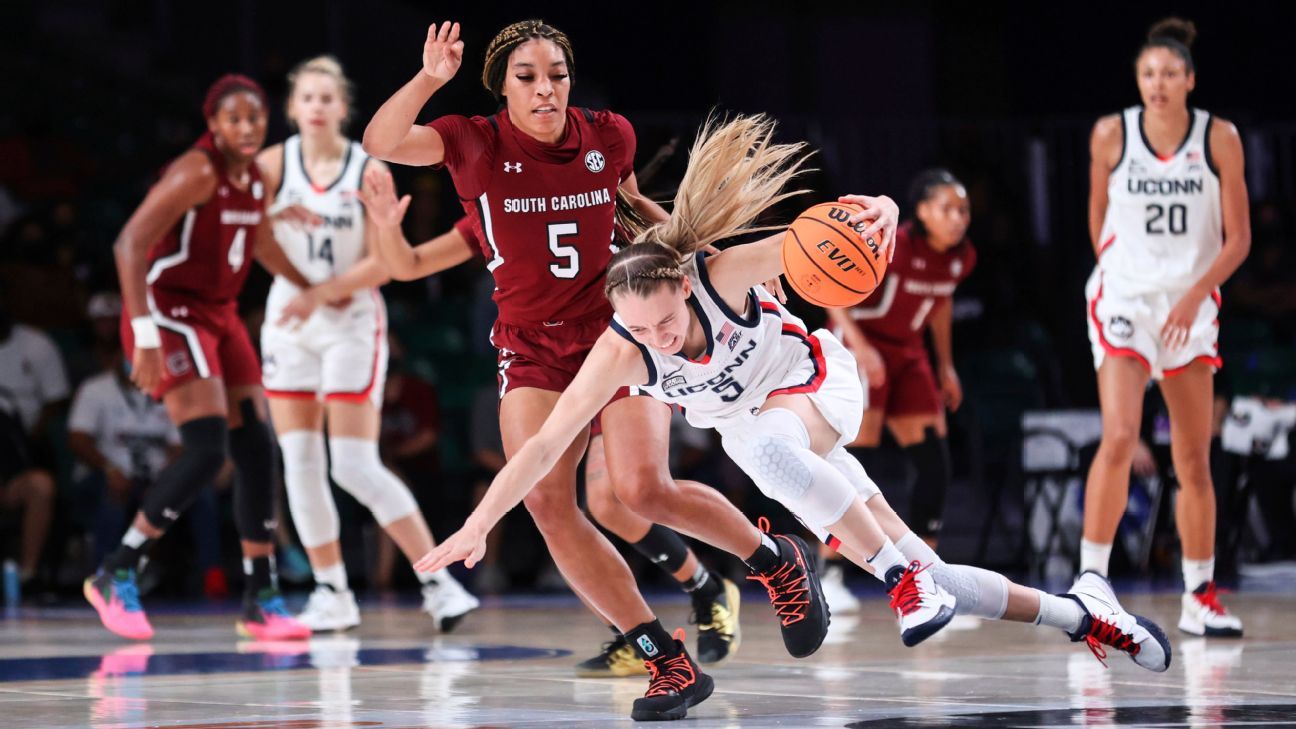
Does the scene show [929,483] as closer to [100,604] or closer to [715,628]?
[715,628]

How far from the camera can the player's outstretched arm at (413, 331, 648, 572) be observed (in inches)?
165

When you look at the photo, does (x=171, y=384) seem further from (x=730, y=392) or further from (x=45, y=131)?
(x=45, y=131)

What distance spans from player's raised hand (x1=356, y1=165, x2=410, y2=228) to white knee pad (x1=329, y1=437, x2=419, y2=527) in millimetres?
1996

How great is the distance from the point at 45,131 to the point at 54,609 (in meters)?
5.29

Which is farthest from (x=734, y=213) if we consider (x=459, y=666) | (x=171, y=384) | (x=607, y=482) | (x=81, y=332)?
(x=81, y=332)

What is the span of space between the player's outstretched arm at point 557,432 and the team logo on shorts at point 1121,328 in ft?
8.76

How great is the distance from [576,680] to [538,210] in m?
1.45

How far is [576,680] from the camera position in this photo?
5641 mm

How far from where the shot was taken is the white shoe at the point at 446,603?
756cm

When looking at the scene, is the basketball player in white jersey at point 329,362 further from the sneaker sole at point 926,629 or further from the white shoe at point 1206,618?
the sneaker sole at point 926,629

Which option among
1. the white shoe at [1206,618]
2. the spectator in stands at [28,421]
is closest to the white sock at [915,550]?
the white shoe at [1206,618]

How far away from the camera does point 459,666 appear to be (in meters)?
6.05

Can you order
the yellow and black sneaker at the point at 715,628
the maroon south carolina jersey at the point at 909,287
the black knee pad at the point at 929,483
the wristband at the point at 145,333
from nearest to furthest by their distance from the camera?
the yellow and black sneaker at the point at 715,628 < the wristband at the point at 145,333 < the black knee pad at the point at 929,483 < the maroon south carolina jersey at the point at 909,287

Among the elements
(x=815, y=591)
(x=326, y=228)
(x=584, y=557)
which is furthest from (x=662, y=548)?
(x=326, y=228)
